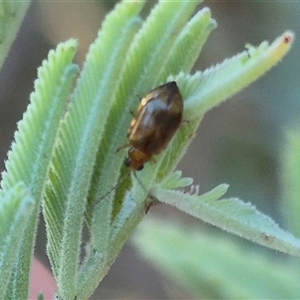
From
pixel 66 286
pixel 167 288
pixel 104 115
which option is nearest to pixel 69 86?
pixel 104 115

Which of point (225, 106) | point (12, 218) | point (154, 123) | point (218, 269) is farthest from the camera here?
point (225, 106)

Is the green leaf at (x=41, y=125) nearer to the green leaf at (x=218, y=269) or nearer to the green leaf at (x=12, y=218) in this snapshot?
the green leaf at (x=12, y=218)

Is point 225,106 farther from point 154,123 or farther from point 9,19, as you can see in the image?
point 9,19

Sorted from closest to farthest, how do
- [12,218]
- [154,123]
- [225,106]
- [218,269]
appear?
[12,218]
[154,123]
[218,269]
[225,106]

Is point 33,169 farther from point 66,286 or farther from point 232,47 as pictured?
point 232,47

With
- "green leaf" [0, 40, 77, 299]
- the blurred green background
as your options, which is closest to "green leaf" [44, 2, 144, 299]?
"green leaf" [0, 40, 77, 299]

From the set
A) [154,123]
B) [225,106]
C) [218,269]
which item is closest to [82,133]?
[154,123]
